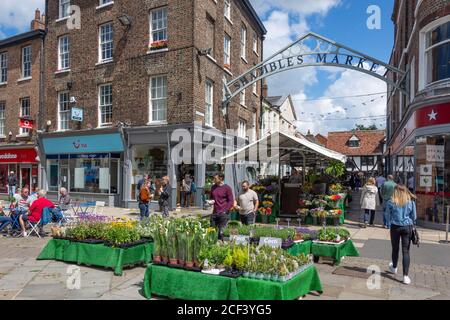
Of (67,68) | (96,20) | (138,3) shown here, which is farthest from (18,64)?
(138,3)

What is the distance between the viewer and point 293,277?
17.0ft

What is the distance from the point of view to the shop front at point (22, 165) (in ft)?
74.8

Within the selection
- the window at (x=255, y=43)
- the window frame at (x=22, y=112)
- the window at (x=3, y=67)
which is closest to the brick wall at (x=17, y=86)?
the window frame at (x=22, y=112)

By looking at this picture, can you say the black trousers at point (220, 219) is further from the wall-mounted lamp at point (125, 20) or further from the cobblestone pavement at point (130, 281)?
the wall-mounted lamp at point (125, 20)

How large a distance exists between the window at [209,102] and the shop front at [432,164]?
363 inches

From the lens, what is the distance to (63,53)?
2122cm

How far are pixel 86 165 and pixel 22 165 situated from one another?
19.9 ft

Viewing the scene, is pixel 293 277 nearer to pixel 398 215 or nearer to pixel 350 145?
pixel 398 215

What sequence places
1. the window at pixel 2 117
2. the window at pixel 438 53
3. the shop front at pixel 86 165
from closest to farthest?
1. the window at pixel 438 53
2. the shop front at pixel 86 165
3. the window at pixel 2 117

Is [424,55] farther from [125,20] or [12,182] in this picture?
[12,182]

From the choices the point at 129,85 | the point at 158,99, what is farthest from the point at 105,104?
the point at 158,99

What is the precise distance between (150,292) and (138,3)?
620 inches

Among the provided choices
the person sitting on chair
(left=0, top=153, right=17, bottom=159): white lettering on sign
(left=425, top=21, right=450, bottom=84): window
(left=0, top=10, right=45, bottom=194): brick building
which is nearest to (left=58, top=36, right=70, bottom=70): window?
(left=0, top=10, right=45, bottom=194): brick building

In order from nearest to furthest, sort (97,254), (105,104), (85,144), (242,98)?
(97,254)
(105,104)
(85,144)
(242,98)
